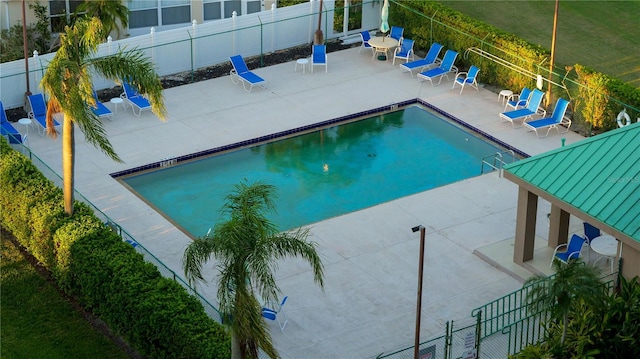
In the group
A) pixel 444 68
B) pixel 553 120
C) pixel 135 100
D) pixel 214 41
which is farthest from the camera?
pixel 214 41

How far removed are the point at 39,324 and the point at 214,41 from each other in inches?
540

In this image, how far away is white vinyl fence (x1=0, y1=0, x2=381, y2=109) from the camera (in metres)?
32.4

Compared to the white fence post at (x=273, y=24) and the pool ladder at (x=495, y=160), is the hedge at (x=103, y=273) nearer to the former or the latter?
the pool ladder at (x=495, y=160)

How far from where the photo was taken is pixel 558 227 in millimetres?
25719

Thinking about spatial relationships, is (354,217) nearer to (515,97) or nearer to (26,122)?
(515,97)

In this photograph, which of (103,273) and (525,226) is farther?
(525,226)

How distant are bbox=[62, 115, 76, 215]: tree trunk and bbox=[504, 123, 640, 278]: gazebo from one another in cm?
901

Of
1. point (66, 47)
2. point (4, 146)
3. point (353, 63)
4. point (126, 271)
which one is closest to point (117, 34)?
point (353, 63)

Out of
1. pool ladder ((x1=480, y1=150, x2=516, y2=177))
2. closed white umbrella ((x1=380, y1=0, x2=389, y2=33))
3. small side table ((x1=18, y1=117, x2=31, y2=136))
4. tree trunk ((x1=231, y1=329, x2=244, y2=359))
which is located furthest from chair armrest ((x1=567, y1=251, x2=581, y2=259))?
small side table ((x1=18, y1=117, x2=31, y2=136))

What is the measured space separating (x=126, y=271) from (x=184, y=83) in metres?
12.9

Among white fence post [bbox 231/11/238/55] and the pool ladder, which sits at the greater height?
white fence post [bbox 231/11/238/55]

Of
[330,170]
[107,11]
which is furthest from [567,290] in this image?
[107,11]

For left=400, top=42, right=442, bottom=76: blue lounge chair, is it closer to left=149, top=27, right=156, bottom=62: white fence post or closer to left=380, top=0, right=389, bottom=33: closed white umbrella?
left=380, top=0, right=389, bottom=33: closed white umbrella

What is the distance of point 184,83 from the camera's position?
1371 inches
